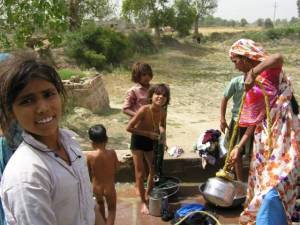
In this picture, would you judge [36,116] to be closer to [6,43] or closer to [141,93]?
[141,93]

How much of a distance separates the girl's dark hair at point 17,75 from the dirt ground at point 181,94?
3.82 m

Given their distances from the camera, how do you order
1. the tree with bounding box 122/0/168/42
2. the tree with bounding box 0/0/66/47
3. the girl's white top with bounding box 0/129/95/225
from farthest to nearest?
the tree with bounding box 122/0/168/42, the tree with bounding box 0/0/66/47, the girl's white top with bounding box 0/129/95/225

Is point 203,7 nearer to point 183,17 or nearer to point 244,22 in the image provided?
point 183,17

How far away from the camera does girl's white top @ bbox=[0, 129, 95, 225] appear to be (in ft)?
3.81

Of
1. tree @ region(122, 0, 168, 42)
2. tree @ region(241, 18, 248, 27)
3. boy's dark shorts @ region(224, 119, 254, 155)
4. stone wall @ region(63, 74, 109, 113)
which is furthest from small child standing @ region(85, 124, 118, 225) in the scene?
tree @ region(241, 18, 248, 27)

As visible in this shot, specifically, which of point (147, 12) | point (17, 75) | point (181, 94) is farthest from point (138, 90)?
point (147, 12)

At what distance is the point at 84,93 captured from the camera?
9484mm

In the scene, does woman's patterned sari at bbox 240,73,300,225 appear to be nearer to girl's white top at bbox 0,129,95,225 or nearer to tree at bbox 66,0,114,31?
girl's white top at bbox 0,129,95,225

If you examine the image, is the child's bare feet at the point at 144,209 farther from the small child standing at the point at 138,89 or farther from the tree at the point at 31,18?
the tree at the point at 31,18

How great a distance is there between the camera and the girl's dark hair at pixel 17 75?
1256 mm

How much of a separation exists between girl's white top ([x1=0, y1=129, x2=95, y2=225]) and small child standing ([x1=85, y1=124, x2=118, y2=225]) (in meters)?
1.75

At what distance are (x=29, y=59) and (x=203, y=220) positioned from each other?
2087mm

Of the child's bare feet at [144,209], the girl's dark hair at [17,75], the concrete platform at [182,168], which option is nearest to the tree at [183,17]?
the concrete platform at [182,168]

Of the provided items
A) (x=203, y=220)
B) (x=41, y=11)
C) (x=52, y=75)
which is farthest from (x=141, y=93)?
(x=52, y=75)
